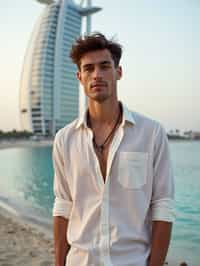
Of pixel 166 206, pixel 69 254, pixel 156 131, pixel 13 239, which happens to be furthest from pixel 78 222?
pixel 13 239

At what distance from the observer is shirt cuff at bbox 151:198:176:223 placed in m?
1.36

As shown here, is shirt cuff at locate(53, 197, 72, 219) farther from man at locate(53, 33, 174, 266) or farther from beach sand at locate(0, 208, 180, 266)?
beach sand at locate(0, 208, 180, 266)

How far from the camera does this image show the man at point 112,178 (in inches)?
53.0

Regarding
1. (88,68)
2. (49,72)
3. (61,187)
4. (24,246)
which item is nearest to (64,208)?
(61,187)

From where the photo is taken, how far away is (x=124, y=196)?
1.36 meters

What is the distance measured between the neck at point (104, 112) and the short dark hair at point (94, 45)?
→ 0.17 metres

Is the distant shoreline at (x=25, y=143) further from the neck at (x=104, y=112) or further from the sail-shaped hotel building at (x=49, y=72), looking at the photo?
the neck at (x=104, y=112)

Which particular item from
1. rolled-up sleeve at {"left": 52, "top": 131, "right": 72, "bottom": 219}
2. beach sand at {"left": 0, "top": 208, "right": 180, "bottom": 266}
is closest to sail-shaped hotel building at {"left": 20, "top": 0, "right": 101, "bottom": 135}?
beach sand at {"left": 0, "top": 208, "right": 180, "bottom": 266}

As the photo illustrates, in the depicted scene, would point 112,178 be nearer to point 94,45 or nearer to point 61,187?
point 61,187

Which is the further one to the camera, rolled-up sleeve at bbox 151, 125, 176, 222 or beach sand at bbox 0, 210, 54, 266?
beach sand at bbox 0, 210, 54, 266

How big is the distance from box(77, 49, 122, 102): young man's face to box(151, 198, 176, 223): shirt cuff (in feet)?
1.50

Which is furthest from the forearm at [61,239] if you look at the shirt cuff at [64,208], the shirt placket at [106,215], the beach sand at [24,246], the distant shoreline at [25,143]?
the distant shoreline at [25,143]

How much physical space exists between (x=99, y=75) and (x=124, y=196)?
1.58ft

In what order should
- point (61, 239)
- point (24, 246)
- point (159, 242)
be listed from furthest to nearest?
point (24, 246)
point (61, 239)
point (159, 242)
